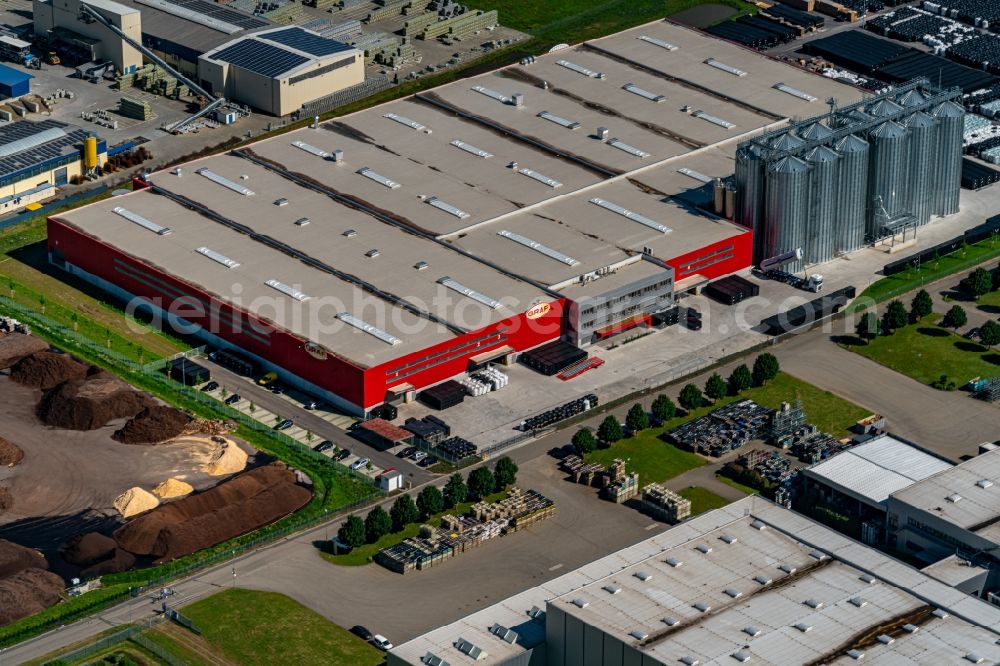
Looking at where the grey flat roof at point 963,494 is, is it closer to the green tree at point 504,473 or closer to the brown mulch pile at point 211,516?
the green tree at point 504,473

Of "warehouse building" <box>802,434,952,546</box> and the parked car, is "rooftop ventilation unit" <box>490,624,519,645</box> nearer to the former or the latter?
the parked car

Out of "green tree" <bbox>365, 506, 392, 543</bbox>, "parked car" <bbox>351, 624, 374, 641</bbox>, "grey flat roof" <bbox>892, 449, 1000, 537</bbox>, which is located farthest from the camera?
"green tree" <bbox>365, 506, 392, 543</bbox>

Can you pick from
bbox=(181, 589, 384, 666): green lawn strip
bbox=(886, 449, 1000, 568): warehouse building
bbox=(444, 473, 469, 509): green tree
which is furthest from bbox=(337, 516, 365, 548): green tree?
bbox=(886, 449, 1000, 568): warehouse building

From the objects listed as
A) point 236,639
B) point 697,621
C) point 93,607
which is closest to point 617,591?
point 697,621

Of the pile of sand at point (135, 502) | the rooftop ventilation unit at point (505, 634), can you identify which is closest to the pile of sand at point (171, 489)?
the pile of sand at point (135, 502)

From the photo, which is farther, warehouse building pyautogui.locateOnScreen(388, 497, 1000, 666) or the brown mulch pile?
the brown mulch pile

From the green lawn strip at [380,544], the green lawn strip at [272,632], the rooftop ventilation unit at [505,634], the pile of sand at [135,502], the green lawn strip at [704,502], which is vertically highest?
the rooftop ventilation unit at [505,634]

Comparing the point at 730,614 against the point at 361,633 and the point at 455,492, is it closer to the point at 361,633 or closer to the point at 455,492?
the point at 361,633
